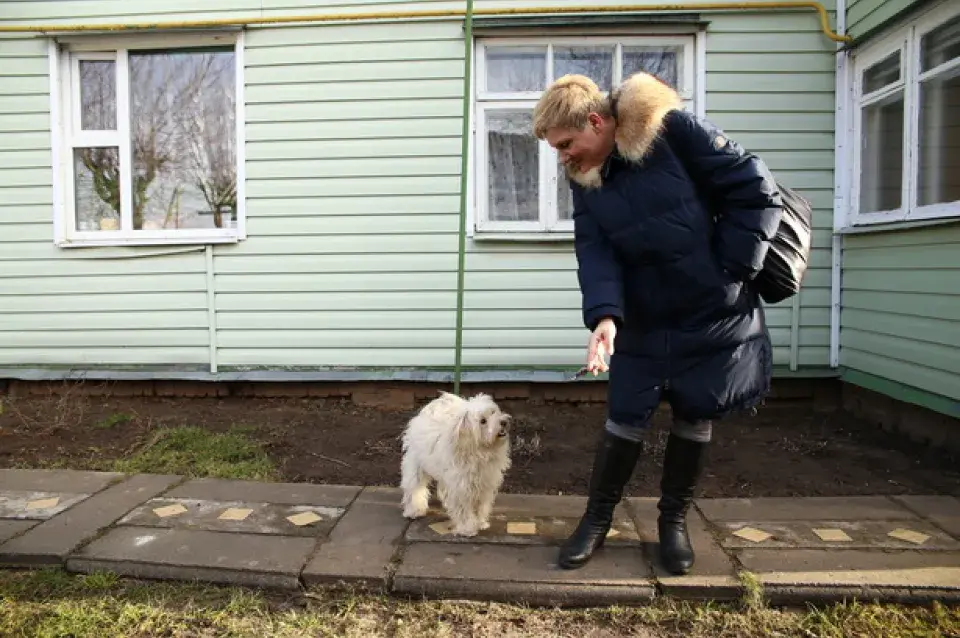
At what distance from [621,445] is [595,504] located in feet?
0.93

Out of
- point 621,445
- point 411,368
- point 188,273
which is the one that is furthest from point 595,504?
point 188,273

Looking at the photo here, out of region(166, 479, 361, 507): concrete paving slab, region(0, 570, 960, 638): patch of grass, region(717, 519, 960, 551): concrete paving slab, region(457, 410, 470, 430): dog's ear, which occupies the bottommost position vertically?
region(0, 570, 960, 638): patch of grass

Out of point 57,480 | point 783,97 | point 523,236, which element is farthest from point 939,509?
point 57,480

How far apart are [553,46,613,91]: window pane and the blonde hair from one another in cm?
326

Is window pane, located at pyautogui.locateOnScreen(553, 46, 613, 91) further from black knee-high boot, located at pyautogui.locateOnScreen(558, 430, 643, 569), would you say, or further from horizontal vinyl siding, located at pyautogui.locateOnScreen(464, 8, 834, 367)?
black knee-high boot, located at pyautogui.locateOnScreen(558, 430, 643, 569)

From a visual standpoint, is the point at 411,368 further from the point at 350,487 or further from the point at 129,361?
the point at 129,361

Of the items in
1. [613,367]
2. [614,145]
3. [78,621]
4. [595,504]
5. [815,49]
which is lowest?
→ [78,621]

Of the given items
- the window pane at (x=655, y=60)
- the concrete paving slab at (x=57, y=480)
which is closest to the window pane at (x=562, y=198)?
the window pane at (x=655, y=60)

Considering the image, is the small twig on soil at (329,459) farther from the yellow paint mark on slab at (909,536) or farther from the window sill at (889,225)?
the window sill at (889,225)

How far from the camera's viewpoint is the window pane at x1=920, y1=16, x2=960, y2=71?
4.18 meters

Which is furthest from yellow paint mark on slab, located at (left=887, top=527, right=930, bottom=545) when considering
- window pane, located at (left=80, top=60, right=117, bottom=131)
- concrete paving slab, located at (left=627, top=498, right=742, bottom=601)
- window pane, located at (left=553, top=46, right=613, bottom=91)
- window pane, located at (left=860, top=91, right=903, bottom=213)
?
window pane, located at (left=80, top=60, right=117, bottom=131)

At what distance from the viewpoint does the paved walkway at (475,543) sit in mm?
2539

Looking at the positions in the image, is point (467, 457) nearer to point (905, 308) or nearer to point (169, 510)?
point (169, 510)

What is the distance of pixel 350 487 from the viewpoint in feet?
12.0
